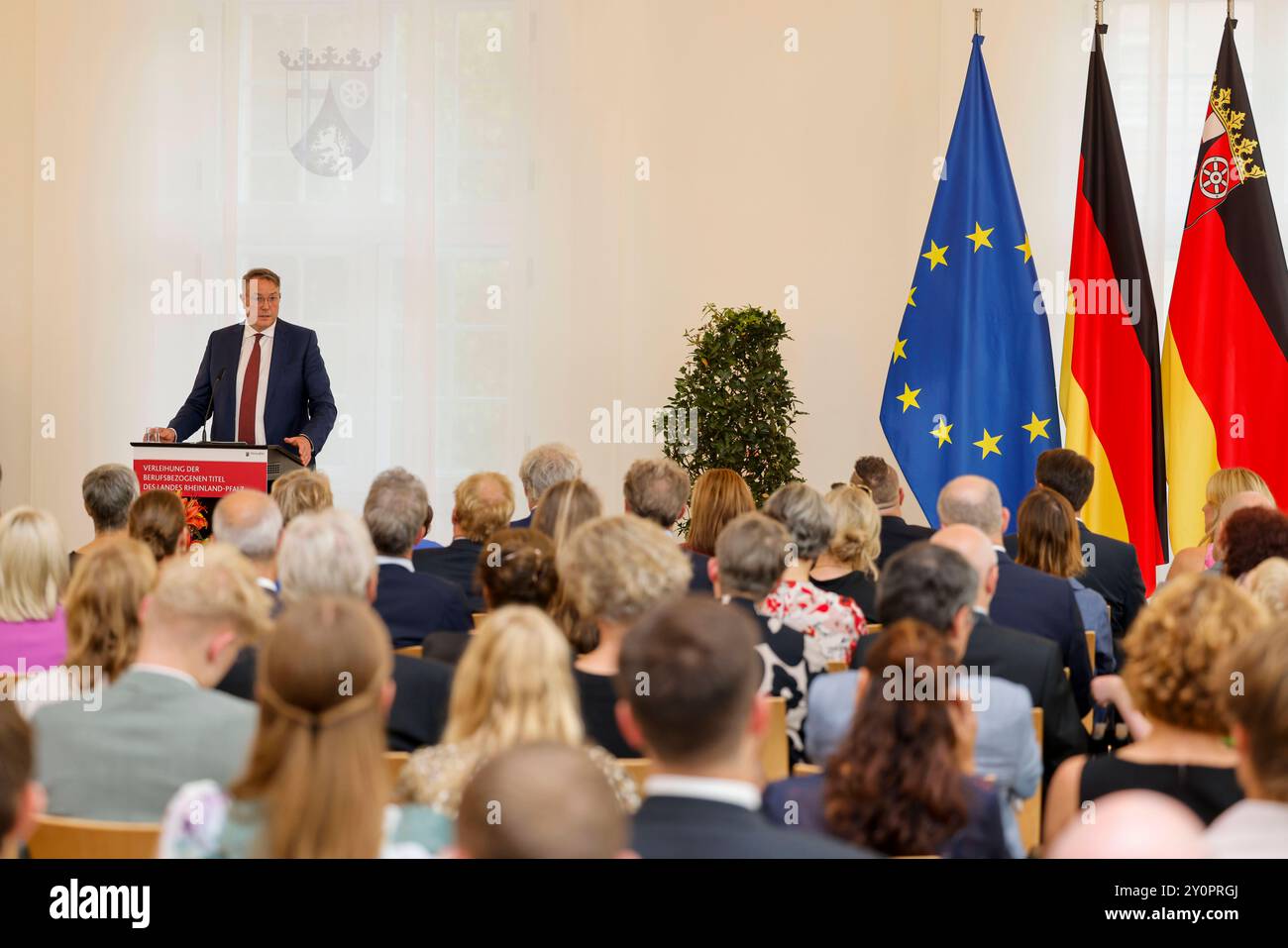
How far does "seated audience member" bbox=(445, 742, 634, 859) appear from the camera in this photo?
1422 mm

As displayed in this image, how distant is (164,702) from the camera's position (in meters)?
2.47

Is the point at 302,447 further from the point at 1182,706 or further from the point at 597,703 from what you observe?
the point at 1182,706

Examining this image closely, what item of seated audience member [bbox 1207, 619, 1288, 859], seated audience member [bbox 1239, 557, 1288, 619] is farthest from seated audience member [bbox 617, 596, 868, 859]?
seated audience member [bbox 1239, 557, 1288, 619]

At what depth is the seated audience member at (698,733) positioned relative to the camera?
1792mm

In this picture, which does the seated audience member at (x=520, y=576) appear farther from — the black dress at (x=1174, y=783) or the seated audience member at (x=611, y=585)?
the black dress at (x=1174, y=783)

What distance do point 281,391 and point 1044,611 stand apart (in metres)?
4.13

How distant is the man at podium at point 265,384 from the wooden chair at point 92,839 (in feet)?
15.2

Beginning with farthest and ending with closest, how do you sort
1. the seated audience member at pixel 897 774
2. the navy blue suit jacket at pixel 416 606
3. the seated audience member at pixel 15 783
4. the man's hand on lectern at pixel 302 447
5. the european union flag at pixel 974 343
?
the european union flag at pixel 974 343
the man's hand on lectern at pixel 302 447
the navy blue suit jacket at pixel 416 606
the seated audience member at pixel 897 774
the seated audience member at pixel 15 783

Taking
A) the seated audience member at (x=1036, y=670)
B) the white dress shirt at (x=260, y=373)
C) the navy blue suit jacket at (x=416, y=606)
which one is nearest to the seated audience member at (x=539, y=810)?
the seated audience member at (x=1036, y=670)

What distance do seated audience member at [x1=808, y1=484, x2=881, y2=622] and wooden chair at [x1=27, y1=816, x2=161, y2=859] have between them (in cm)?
256

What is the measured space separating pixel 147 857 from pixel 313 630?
1.67ft

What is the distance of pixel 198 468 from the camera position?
18.3 ft

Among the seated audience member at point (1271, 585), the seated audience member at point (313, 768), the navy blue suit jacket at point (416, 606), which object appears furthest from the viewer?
the navy blue suit jacket at point (416, 606)

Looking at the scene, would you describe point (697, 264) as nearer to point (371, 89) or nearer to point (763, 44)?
point (763, 44)
